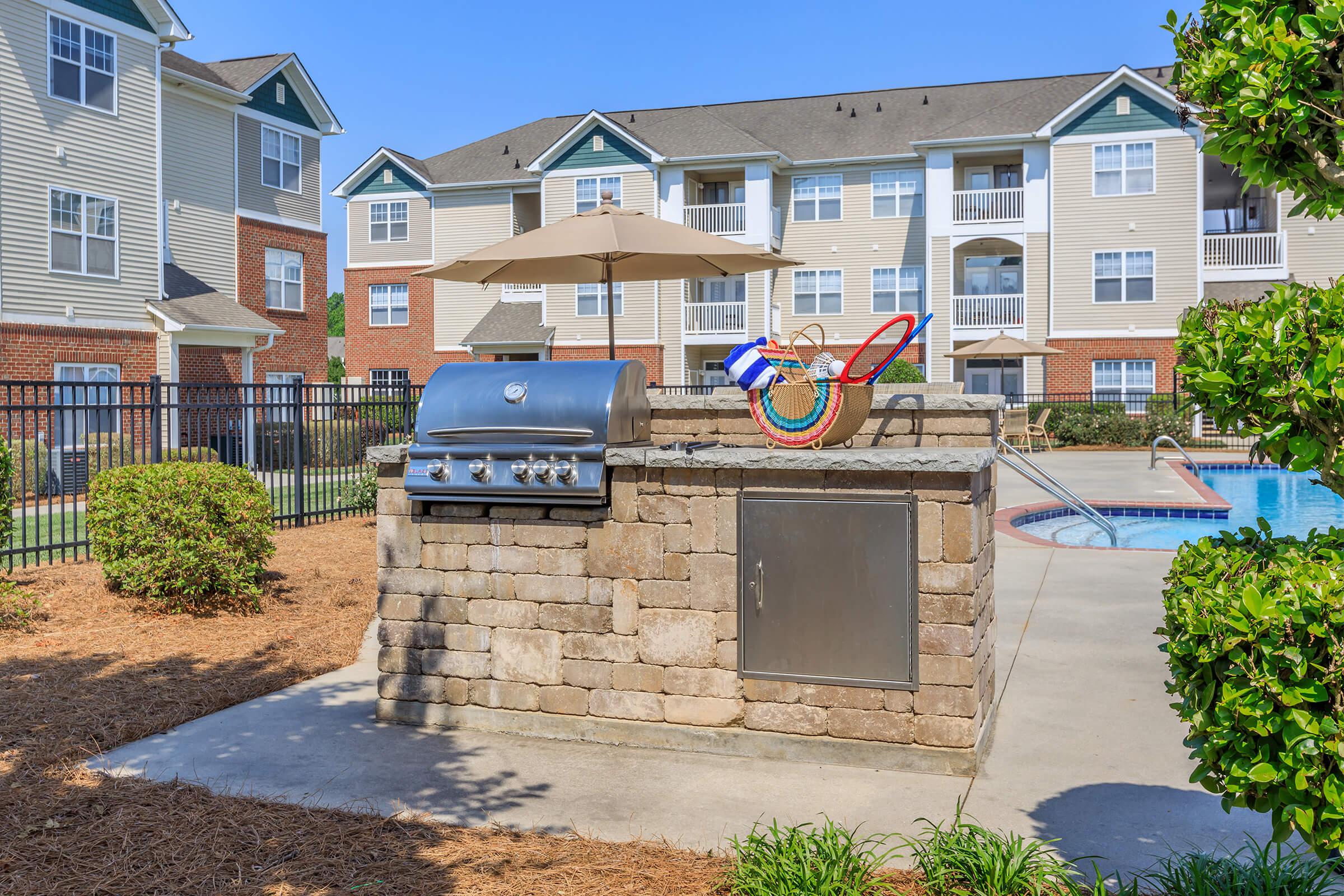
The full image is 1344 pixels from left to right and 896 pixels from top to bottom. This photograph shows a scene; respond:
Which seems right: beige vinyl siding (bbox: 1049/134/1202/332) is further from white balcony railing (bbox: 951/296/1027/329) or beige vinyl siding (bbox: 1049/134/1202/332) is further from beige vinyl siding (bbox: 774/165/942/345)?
beige vinyl siding (bbox: 774/165/942/345)

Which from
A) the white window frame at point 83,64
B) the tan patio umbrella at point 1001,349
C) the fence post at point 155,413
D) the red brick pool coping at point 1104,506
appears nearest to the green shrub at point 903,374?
the tan patio umbrella at point 1001,349

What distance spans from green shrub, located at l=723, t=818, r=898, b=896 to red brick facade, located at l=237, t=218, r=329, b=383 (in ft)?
91.7

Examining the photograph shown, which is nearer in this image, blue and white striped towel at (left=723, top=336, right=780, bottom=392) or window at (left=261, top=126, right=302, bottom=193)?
blue and white striped towel at (left=723, top=336, right=780, bottom=392)

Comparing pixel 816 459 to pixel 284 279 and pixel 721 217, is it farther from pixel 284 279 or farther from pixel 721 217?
pixel 721 217

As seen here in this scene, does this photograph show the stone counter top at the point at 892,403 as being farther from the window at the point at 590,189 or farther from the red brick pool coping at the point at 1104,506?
the window at the point at 590,189

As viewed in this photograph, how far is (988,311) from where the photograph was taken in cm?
3356

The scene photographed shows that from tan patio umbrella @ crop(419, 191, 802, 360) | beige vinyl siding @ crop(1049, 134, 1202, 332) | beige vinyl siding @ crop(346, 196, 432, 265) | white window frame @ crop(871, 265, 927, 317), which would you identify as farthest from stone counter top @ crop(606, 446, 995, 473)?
beige vinyl siding @ crop(346, 196, 432, 265)

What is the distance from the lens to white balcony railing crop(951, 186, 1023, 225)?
33.4 meters

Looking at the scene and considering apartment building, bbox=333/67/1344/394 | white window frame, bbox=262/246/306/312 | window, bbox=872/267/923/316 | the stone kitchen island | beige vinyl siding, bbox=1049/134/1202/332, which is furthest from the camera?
window, bbox=872/267/923/316

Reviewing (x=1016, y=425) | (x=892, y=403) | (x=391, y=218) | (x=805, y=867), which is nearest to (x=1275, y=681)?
(x=805, y=867)

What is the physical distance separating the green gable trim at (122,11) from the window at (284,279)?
8028mm

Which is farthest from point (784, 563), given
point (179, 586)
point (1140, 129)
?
point (1140, 129)

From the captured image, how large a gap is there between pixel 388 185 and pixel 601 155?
9418 millimetres

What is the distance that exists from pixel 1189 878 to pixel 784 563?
2169mm
